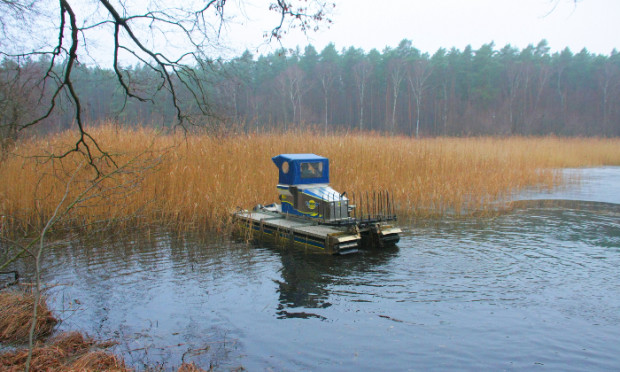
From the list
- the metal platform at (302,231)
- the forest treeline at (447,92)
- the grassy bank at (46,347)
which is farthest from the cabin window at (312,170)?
the forest treeline at (447,92)

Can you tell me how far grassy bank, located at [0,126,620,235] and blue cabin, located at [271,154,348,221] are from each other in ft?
5.84

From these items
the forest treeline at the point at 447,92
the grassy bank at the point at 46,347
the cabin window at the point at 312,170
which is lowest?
the grassy bank at the point at 46,347

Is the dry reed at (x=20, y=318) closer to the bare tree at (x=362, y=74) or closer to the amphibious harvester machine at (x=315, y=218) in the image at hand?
the amphibious harvester machine at (x=315, y=218)

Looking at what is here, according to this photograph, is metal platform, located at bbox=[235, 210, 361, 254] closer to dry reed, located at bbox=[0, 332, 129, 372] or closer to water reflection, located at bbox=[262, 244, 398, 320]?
water reflection, located at bbox=[262, 244, 398, 320]

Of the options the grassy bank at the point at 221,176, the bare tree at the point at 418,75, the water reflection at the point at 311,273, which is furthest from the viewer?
the bare tree at the point at 418,75

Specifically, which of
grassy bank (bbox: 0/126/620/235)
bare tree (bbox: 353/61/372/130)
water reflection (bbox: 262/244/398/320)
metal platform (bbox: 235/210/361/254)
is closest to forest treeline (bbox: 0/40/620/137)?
bare tree (bbox: 353/61/372/130)

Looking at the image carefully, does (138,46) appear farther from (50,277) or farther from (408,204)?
(408,204)

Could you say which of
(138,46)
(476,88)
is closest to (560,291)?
(138,46)

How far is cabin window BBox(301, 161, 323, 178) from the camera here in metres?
9.67

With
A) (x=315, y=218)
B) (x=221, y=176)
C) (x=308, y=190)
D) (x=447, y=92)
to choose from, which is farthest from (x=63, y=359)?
(x=447, y=92)

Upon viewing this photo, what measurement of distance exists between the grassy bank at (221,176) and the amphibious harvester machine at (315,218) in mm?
1335

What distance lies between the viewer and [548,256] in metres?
8.00

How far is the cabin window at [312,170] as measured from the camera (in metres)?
9.67

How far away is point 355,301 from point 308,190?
12.3 feet
